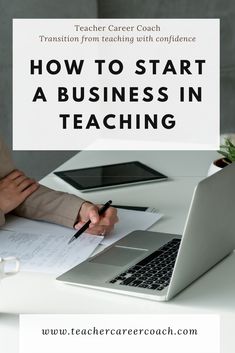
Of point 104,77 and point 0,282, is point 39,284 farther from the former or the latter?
point 104,77

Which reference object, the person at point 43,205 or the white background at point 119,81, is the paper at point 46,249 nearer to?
Answer: the person at point 43,205

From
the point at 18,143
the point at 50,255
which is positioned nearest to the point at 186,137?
the point at 18,143

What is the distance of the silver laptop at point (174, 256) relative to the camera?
1.42 metres

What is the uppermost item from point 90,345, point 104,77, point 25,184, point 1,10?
point 1,10

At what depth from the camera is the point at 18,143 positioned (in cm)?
362

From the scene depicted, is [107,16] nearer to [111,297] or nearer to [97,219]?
[97,219]

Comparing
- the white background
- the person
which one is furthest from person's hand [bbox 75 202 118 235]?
the white background

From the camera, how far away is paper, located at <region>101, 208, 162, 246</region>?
1796 mm

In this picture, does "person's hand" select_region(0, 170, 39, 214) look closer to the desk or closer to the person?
the person

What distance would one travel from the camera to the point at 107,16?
347cm

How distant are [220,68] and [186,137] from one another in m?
0.34

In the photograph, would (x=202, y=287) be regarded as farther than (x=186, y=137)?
No

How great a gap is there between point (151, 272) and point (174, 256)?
12cm

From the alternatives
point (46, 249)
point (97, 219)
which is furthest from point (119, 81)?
point (46, 249)
